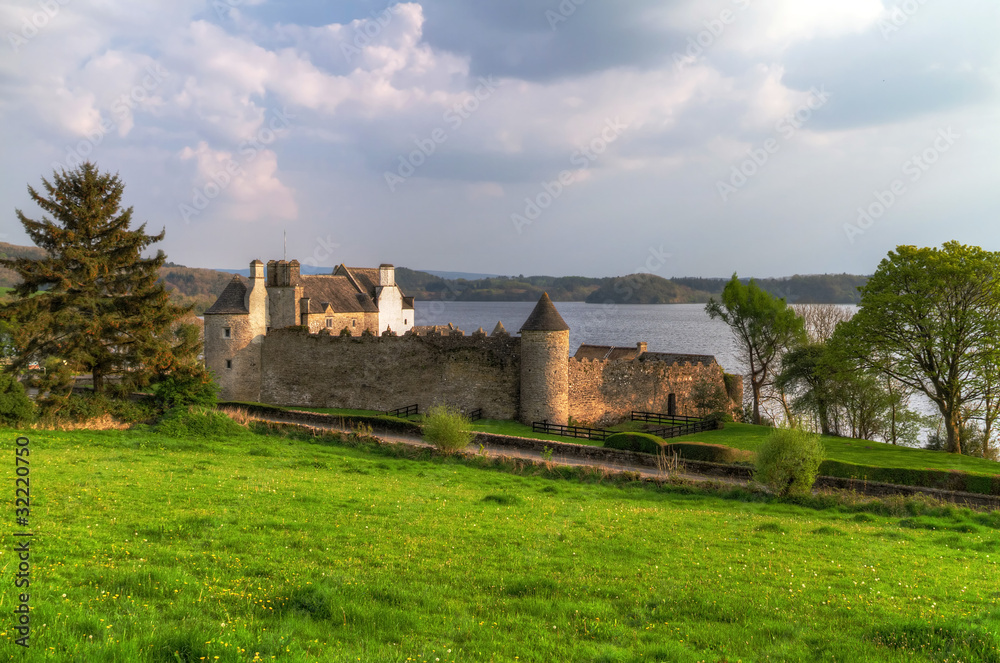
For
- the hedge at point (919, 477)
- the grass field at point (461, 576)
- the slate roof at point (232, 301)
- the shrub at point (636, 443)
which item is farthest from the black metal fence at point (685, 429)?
the slate roof at point (232, 301)

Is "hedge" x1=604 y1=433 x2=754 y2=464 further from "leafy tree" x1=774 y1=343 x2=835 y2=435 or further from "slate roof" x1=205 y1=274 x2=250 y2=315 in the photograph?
"slate roof" x1=205 y1=274 x2=250 y2=315

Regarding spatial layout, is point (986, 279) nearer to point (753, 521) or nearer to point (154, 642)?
point (753, 521)

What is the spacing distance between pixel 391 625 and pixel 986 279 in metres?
32.7

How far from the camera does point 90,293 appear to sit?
2630 centimetres

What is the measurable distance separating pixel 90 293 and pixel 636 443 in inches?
928

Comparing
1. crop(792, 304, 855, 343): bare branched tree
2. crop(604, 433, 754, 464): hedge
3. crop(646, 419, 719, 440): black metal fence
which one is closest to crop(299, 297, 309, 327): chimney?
crop(604, 433, 754, 464): hedge

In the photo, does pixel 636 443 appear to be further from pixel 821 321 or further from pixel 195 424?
pixel 821 321

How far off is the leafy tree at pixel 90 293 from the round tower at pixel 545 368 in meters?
16.8

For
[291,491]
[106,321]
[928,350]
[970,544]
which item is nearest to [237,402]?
[106,321]

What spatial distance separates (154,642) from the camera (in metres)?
5.64

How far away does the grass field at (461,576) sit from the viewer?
655cm

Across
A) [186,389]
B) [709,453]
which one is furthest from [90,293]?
[709,453]

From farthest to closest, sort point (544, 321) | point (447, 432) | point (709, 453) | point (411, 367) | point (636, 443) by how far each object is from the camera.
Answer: point (411, 367) < point (544, 321) < point (636, 443) < point (709, 453) < point (447, 432)

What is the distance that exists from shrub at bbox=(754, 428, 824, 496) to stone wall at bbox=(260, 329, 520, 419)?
16453mm
